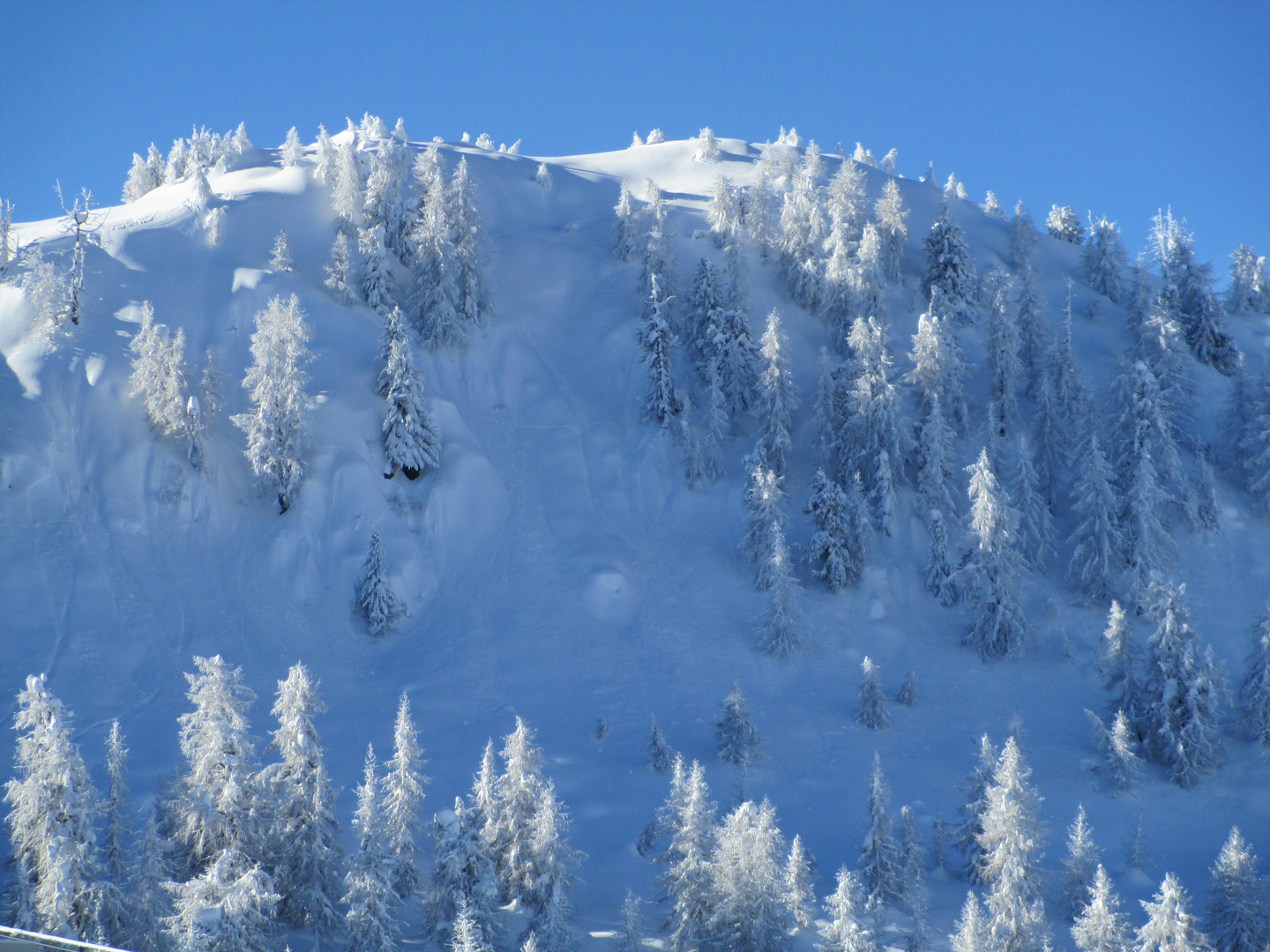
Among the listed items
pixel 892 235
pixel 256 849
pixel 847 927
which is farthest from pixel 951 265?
pixel 256 849

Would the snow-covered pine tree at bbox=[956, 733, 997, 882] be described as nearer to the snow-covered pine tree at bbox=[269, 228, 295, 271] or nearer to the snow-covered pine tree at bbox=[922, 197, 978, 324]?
the snow-covered pine tree at bbox=[922, 197, 978, 324]

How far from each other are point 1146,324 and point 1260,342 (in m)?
15.8

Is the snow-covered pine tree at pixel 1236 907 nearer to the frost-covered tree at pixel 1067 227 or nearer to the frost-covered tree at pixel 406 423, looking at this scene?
the frost-covered tree at pixel 406 423

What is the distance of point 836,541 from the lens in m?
38.0

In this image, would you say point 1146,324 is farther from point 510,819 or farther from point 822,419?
point 510,819

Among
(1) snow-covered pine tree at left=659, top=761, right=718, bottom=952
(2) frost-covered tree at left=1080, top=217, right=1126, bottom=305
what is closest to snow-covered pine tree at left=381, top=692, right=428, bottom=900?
(1) snow-covered pine tree at left=659, top=761, right=718, bottom=952

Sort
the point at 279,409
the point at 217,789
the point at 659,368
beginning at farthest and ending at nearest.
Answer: the point at 659,368 → the point at 279,409 → the point at 217,789

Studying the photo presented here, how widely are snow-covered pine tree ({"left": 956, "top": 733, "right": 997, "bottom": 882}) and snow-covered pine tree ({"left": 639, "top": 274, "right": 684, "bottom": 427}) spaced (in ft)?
82.1

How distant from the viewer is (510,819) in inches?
783

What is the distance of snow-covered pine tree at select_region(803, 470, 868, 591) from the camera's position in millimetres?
37969

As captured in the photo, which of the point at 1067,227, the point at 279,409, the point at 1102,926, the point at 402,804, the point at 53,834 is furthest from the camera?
the point at 1067,227

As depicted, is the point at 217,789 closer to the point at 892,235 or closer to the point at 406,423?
the point at 406,423

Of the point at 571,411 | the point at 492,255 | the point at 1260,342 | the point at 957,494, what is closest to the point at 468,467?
the point at 571,411

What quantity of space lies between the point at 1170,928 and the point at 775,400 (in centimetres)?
2837
